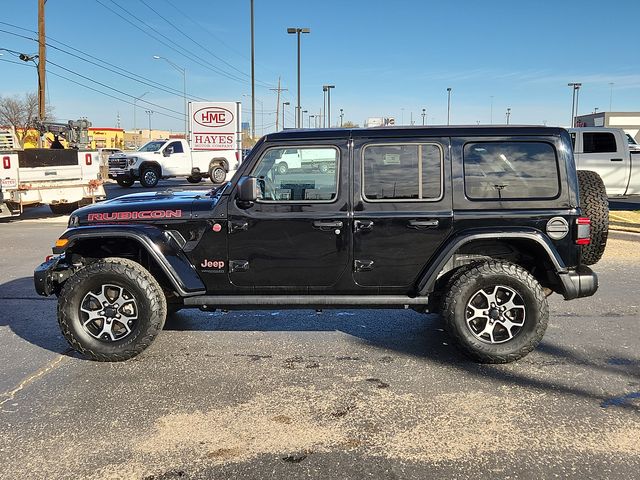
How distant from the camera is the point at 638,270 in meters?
7.72

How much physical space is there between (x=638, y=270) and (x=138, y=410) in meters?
7.04

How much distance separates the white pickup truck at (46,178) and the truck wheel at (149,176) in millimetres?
8696

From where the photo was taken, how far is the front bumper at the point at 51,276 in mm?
4477

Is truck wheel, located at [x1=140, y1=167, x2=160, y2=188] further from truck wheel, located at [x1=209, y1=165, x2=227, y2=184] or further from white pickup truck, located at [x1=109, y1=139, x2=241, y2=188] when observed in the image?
truck wheel, located at [x1=209, y1=165, x2=227, y2=184]

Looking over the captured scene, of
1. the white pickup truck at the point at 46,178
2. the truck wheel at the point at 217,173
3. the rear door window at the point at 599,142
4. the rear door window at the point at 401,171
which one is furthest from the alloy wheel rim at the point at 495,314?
the truck wheel at the point at 217,173

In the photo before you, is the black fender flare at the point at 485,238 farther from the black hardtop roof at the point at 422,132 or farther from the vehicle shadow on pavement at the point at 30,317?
the vehicle shadow on pavement at the point at 30,317

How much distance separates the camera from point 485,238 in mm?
4273

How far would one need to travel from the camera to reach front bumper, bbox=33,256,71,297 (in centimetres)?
448

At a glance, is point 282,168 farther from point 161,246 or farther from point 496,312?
point 496,312

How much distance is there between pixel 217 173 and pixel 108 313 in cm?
2052

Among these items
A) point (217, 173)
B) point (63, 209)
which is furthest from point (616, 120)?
point (63, 209)

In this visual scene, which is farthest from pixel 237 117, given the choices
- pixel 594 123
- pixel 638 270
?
pixel 594 123

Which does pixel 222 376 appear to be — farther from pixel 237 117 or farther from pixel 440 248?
pixel 237 117

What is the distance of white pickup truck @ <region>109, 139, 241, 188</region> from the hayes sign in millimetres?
510
